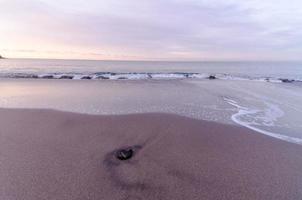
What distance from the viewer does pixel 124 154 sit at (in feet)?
13.4

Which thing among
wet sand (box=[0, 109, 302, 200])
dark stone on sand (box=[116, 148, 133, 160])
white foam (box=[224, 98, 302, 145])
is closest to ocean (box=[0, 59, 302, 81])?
white foam (box=[224, 98, 302, 145])

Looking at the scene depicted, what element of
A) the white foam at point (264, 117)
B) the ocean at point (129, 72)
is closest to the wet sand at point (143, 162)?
the white foam at point (264, 117)

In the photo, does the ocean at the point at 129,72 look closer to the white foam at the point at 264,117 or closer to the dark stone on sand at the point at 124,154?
the white foam at the point at 264,117

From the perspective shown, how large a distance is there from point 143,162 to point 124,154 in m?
0.42

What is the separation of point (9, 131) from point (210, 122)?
4.89 meters

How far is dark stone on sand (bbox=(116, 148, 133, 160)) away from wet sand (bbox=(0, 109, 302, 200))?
0.10 meters

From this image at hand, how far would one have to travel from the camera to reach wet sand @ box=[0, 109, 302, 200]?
3082 mm

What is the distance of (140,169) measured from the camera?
11.9 ft

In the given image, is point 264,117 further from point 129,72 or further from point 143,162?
point 129,72

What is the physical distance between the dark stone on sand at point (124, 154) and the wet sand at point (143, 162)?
10 centimetres

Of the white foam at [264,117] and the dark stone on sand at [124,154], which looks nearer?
the dark stone on sand at [124,154]

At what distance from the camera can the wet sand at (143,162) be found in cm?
308

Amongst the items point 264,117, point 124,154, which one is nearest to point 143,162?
point 124,154

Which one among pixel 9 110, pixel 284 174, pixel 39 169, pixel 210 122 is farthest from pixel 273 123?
pixel 9 110
